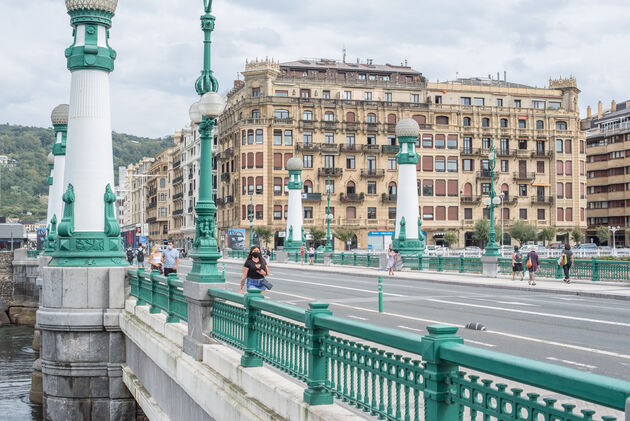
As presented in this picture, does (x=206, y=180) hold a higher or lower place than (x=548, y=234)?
higher

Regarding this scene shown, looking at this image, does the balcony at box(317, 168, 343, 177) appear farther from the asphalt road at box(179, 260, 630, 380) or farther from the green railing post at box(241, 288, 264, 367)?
the green railing post at box(241, 288, 264, 367)

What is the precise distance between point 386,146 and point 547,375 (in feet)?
283

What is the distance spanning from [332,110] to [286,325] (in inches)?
3220

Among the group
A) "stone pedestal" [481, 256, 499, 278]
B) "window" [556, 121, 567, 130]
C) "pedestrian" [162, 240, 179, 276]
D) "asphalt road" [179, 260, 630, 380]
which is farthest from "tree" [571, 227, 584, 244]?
"pedestrian" [162, 240, 179, 276]

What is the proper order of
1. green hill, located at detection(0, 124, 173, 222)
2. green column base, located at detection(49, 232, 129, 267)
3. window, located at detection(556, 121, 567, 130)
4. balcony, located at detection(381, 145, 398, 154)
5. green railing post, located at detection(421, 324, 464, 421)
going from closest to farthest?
1. green railing post, located at detection(421, 324, 464, 421)
2. green column base, located at detection(49, 232, 129, 267)
3. balcony, located at detection(381, 145, 398, 154)
4. window, located at detection(556, 121, 567, 130)
5. green hill, located at detection(0, 124, 173, 222)

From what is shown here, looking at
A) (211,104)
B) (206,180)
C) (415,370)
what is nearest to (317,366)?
(415,370)

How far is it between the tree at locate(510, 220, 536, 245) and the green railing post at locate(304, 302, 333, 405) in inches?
3289

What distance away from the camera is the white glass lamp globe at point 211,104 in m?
11.7

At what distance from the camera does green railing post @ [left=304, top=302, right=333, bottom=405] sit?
6020 mm

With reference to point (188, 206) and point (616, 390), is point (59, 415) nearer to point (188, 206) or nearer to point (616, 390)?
point (616, 390)

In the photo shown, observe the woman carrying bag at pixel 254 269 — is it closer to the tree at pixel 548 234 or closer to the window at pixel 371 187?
the window at pixel 371 187

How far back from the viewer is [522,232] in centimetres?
8619

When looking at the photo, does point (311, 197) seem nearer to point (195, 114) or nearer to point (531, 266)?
point (531, 266)

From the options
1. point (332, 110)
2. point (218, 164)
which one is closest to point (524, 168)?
point (332, 110)
